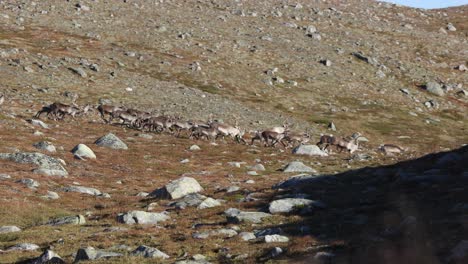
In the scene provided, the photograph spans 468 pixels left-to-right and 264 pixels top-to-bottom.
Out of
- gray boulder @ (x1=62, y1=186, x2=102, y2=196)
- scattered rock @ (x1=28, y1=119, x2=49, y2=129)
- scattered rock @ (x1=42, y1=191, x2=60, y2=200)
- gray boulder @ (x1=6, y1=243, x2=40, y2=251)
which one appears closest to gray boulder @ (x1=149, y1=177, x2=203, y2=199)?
gray boulder @ (x1=62, y1=186, x2=102, y2=196)

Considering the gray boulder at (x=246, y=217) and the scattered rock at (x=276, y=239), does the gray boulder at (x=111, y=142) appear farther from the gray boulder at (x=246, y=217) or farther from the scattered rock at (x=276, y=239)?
the scattered rock at (x=276, y=239)

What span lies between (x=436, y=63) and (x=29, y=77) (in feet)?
233

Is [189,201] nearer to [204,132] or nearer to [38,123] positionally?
[204,132]

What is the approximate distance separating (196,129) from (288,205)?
3060 centimetres

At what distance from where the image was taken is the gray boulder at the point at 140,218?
2448 centimetres

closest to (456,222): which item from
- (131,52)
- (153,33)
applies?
(131,52)

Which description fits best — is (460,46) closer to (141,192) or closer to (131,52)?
(131,52)

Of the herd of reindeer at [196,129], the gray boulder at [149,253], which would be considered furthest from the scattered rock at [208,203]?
the herd of reindeer at [196,129]

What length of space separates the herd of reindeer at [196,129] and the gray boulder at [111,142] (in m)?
8.00

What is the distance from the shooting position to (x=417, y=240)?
55.9 feet

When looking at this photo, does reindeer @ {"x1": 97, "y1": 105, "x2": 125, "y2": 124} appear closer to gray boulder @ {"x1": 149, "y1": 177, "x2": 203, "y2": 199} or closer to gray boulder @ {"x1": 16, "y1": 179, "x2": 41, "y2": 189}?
gray boulder @ {"x1": 16, "y1": 179, "x2": 41, "y2": 189}

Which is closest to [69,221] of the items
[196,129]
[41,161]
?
[41,161]

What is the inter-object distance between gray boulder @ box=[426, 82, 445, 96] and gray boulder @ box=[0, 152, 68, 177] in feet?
228

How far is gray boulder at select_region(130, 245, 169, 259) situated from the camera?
18.7 m
